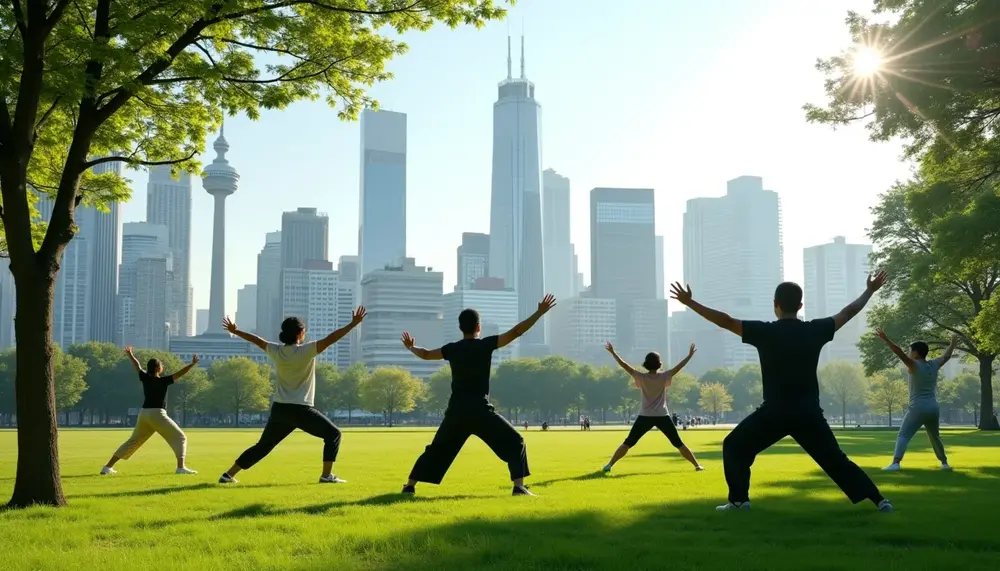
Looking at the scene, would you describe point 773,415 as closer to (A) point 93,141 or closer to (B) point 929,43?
(A) point 93,141

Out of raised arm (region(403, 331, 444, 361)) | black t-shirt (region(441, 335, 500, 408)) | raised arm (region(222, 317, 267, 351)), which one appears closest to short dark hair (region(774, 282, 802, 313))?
black t-shirt (region(441, 335, 500, 408))

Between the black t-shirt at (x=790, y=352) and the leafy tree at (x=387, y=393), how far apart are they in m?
113

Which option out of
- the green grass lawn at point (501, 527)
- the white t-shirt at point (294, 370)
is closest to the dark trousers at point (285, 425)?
the white t-shirt at point (294, 370)

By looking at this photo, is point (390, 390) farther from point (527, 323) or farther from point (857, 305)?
point (857, 305)

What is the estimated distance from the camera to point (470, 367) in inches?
410

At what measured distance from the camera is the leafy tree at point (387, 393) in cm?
12119

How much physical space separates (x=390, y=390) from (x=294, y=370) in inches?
4376

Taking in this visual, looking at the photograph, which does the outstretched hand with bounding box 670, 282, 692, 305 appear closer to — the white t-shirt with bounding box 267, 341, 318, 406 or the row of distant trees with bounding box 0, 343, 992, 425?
the white t-shirt with bounding box 267, 341, 318, 406

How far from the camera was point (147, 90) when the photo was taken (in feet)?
42.8

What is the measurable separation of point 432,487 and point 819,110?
16745 mm

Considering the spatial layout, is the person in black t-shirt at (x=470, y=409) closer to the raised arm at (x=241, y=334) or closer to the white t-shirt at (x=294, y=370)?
the white t-shirt at (x=294, y=370)

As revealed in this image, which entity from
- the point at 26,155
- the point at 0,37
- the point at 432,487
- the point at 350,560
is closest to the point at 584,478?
the point at 432,487

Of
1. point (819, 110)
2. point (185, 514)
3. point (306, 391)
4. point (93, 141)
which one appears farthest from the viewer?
point (819, 110)

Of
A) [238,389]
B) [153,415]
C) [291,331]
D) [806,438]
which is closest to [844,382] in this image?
[238,389]
